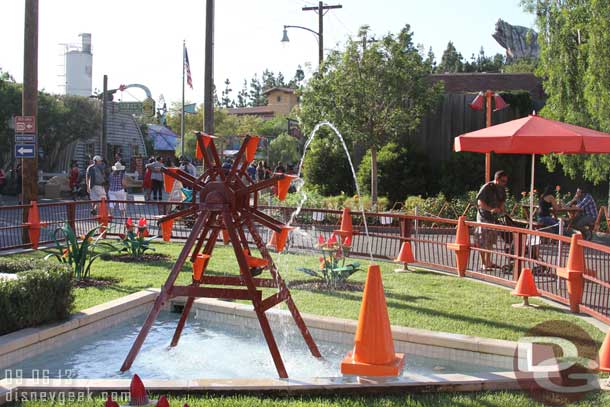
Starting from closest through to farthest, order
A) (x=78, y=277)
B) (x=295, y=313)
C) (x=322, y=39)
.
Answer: (x=295, y=313) < (x=78, y=277) < (x=322, y=39)

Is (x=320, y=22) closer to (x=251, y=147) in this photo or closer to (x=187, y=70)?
(x=187, y=70)

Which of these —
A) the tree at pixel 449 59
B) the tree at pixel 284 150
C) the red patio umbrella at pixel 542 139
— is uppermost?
the tree at pixel 449 59

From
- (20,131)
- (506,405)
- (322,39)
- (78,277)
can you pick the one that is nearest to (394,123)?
(322,39)

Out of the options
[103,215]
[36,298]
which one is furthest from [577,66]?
[36,298]

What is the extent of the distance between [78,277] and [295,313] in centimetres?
453

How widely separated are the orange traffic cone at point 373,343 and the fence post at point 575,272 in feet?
11.8

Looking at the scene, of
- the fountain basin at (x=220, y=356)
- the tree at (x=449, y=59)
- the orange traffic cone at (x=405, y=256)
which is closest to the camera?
the fountain basin at (x=220, y=356)

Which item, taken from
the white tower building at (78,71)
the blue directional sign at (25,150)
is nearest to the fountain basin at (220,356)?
the blue directional sign at (25,150)

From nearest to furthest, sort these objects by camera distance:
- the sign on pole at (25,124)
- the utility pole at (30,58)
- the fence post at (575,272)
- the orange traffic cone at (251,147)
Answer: the orange traffic cone at (251,147)
the fence post at (575,272)
the utility pole at (30,58)
the sign on pole at (25,124)

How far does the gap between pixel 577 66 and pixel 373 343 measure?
16.7 metres

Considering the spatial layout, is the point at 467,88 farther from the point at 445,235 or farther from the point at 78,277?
the point at 78,277

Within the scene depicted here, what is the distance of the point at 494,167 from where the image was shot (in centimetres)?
2334

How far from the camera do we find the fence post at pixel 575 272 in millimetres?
8055

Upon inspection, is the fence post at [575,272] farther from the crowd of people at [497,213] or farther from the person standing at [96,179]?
the person standing at [96,179]
